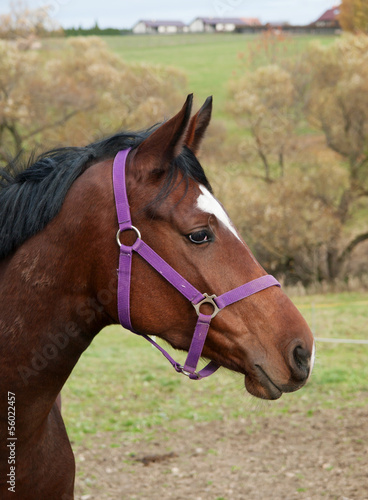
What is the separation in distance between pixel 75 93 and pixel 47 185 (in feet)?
78.8

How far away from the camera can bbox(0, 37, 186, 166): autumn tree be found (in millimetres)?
23156

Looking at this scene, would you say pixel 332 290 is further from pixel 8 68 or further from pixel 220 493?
pixel 8 68

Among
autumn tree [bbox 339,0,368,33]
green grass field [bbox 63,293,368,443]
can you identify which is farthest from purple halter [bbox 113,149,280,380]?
autumn tree [bbox 339,0,368,33]

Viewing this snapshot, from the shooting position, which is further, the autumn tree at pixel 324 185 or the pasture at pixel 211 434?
the autumn tree at pixel 324 185

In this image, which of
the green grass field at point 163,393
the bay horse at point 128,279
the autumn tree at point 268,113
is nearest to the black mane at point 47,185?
the bay horse at point 128,279

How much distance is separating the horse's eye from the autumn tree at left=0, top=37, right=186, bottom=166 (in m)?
21.1

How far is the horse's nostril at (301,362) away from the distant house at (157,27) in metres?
59.8

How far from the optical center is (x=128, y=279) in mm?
1977

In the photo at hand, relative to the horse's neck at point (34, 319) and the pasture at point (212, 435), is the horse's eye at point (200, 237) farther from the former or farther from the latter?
the pasture at point (212, 435)

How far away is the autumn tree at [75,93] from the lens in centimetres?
2316

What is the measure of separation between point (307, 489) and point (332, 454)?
776 millimetres

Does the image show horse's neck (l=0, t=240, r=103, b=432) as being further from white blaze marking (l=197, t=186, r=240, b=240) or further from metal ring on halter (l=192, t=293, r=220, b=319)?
white blaze marking (l=197, t=186, r=240, b=240)

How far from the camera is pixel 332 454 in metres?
5.16

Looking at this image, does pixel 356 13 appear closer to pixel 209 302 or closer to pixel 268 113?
pixel 268 113
